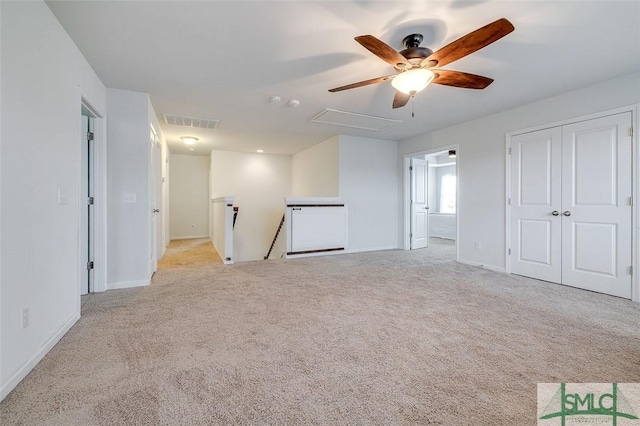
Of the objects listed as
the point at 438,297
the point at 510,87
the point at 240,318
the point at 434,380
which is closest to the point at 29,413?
the point at 240,318

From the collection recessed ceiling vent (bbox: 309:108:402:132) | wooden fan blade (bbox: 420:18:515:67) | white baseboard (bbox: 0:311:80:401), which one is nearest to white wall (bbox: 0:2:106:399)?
white baseboard (bbox: 0:311:80:401)

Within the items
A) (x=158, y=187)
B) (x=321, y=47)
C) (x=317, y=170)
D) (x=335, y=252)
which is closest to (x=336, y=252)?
(x=335, y=252)

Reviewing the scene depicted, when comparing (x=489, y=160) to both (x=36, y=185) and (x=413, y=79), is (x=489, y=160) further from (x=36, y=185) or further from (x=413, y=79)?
(x=36, y=185)

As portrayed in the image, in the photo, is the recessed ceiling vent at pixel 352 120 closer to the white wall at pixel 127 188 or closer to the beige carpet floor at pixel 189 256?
the white wall at pixel 127 188

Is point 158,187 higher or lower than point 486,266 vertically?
higher

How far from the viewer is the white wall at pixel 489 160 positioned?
Result: 343cm

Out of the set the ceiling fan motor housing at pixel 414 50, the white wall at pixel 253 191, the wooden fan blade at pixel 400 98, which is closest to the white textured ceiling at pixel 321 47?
the ceiling fan motor housing at pixel 414 50

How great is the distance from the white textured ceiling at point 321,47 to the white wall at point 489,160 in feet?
0.64

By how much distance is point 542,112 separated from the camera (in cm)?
366

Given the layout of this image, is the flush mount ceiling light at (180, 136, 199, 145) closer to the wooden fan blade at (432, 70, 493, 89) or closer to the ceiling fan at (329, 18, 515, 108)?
the ceiling fan at (329, 18, 515, 108)

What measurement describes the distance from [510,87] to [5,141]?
4413mm

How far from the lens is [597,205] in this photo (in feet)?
10.5

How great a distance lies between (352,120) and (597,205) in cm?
336

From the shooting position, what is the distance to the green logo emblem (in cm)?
130
